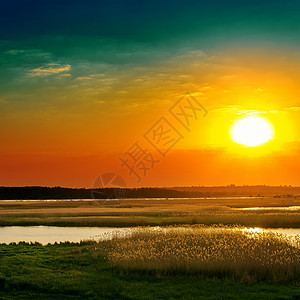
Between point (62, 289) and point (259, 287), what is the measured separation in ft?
30.7

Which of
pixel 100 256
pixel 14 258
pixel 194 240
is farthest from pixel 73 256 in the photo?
pixel 194 240

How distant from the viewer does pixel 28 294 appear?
1912 cm

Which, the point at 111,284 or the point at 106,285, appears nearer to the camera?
the point at 106,285

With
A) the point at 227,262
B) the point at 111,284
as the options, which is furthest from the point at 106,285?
the point at 227,262

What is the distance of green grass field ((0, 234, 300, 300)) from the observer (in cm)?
1841

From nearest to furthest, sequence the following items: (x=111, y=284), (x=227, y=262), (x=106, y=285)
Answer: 1. (x=106, y=285)
2. (x=111, y=284)
3. (x=227, y=262)

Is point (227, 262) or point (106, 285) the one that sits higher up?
point (227, 262)

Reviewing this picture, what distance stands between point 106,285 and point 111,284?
11.0 inches

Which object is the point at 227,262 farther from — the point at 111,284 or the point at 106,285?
the point at 106,285

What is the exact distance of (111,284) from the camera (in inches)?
801

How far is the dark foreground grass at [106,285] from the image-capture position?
1839 cm

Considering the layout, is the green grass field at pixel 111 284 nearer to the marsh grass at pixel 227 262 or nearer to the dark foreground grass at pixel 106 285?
the dark foreground grass at pixel 106 285

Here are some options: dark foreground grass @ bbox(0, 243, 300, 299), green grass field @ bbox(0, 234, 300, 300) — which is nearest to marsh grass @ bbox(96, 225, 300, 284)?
green grass field @ bbox(0, 234, 300, 300)

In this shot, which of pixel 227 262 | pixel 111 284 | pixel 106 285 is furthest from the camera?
pixel 227 262
